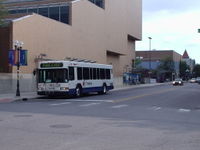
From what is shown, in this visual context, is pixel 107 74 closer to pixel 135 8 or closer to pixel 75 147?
pixel 75 147

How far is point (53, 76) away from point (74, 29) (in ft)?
73.5

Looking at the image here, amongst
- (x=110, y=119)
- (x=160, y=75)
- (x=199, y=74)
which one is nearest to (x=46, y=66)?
(x=110, y=119)

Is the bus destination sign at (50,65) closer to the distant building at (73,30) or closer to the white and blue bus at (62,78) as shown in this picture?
the white and blue bus at (62,78)

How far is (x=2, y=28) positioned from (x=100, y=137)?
2842 centimetres

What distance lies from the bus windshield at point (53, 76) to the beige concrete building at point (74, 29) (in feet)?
23.6

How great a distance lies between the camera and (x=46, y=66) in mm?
30406

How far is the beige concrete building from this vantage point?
39.2 meters

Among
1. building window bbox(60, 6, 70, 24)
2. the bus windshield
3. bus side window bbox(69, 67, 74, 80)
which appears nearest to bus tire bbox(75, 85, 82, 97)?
bus side window bbox(69, 67, 74, 80)

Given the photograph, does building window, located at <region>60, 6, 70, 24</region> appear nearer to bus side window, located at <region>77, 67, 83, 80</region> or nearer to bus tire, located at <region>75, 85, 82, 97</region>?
bus side window, located at <region>77, 67, 83, 80</region>

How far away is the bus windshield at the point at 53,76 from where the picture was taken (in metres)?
29.6

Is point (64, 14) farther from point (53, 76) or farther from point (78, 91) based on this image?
point (53, 76)

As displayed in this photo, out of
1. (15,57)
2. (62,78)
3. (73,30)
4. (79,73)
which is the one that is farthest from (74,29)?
(62,78)

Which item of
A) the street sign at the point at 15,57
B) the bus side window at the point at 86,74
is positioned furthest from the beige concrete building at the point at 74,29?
the bus side window at the point at 86,74

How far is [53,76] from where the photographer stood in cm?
2998
